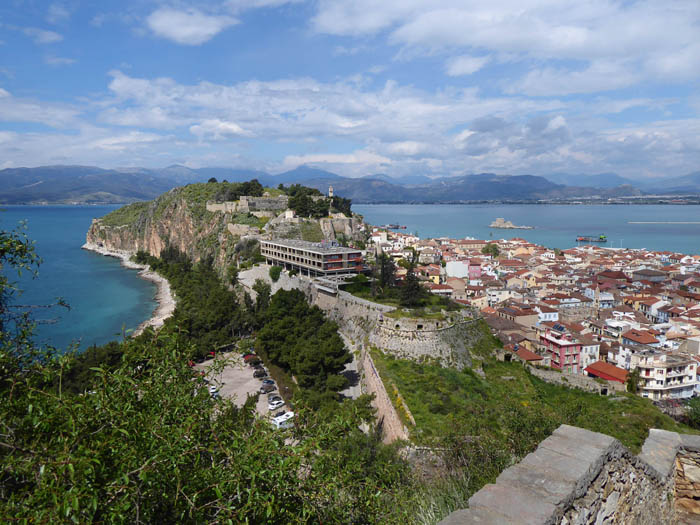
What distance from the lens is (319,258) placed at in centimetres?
2880

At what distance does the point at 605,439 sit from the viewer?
144 inches

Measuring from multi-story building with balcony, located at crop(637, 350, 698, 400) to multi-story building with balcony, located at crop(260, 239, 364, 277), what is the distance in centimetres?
1753

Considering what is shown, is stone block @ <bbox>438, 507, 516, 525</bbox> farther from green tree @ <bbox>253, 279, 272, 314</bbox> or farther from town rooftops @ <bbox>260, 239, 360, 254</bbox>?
town rooftops @ <bbox>260, 239, 360, 254</bbox>

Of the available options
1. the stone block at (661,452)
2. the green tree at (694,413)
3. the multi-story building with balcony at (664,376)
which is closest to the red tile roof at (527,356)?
the multi-story building with balcony at (664,376)

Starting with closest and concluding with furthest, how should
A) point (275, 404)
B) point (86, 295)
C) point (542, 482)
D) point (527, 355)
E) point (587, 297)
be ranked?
point (542, 482) → point (275, 404) → point (527, 355) → point (587, 297) → point (86, 295)

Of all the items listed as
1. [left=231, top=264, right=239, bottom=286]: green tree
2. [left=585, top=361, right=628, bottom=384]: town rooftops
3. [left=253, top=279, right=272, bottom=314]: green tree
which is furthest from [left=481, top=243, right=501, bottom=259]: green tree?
[left=585, top=361, right=628, bottom=384]: town rooftops

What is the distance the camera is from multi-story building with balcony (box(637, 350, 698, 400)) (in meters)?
21.2

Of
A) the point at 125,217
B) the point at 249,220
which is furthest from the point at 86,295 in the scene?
the point at 125,217

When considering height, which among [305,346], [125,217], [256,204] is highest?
[256,204]

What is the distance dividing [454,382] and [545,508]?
14.4 metres

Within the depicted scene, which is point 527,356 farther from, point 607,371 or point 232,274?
point 232,274

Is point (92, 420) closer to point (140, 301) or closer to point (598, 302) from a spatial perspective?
point (598, 302)

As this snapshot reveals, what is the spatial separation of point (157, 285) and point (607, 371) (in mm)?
45699

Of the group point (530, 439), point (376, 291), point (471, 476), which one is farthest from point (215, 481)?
point (376, 291)
